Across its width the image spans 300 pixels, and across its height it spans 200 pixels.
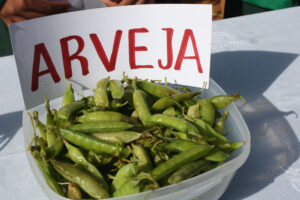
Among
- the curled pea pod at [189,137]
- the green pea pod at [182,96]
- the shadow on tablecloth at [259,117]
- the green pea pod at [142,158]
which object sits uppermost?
the green pea pod at [182,96]

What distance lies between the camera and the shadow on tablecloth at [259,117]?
79 centimetres

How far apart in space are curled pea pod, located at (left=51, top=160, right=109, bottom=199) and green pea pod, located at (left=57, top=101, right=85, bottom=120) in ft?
0.43

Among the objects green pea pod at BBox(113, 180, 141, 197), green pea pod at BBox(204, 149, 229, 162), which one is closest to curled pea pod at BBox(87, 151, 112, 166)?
green pea pod at BBox(113, 180, 141, 197)

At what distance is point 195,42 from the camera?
0.93m

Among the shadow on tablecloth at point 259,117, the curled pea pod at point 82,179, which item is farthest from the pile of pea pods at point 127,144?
the shadow on tablecloth at point 259,117

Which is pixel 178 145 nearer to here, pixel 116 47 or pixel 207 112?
pixel 207 112

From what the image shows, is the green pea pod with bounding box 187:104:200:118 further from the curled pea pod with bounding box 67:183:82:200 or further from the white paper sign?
the curled pea pod with bounding box 67:183:82:200

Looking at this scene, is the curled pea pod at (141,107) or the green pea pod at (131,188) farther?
the curled pea pod at (141,107)

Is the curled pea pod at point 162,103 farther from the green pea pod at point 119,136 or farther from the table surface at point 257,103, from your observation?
the table surface at point 257,103

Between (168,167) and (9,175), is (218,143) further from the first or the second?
(9,175)

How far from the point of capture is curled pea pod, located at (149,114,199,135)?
0.72 m

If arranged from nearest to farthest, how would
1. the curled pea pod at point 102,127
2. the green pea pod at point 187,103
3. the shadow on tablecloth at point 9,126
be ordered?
1. the curled pea pod at point 102,127
2. the green pea pod at point 187,103
3. the shadow on tablecloth at point 9,126

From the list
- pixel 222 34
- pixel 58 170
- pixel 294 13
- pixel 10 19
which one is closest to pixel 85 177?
pixel 58 170

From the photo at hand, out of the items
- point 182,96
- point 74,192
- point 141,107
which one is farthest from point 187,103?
point 74,192
